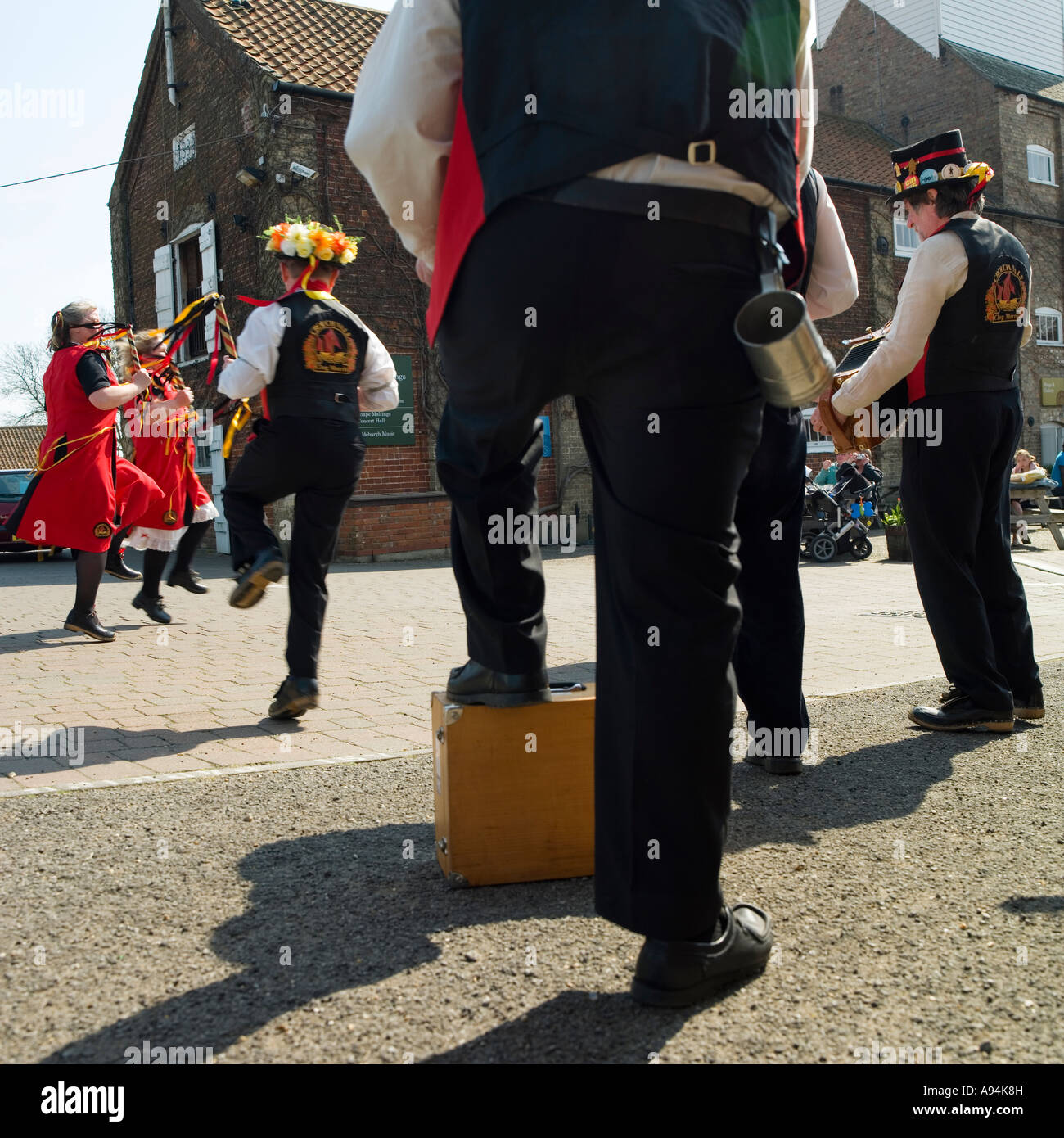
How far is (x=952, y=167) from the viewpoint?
14.7 ft

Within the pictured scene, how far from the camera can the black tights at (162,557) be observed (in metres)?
8.16

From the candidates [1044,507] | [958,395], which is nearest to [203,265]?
[1044,507]

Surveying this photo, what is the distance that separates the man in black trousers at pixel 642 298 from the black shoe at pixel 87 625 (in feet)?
19.7

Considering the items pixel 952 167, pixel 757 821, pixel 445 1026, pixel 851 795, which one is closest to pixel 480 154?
pixel 445 1026

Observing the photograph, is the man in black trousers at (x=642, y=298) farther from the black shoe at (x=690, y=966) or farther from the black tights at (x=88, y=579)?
the black tights at (x=88, y=579)

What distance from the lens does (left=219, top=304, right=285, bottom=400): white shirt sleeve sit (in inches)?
190

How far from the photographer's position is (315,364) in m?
5.00

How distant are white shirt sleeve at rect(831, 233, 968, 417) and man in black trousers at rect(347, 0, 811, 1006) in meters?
2.34

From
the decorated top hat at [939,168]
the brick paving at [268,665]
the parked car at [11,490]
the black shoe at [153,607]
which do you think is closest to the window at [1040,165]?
the brick paving at [268,665]

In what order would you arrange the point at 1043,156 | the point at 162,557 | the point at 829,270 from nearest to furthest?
the point at 829,270, the point at 162,557, the point at 1043,156

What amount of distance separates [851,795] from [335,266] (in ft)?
10.9

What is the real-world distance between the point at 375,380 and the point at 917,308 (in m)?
2.44

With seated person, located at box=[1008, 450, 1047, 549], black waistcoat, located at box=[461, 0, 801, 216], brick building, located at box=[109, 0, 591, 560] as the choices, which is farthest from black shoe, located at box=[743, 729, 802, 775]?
seated person, located at box=[1008, 450, 1047, 549]

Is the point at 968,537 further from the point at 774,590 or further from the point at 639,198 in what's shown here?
the point at 639,198
